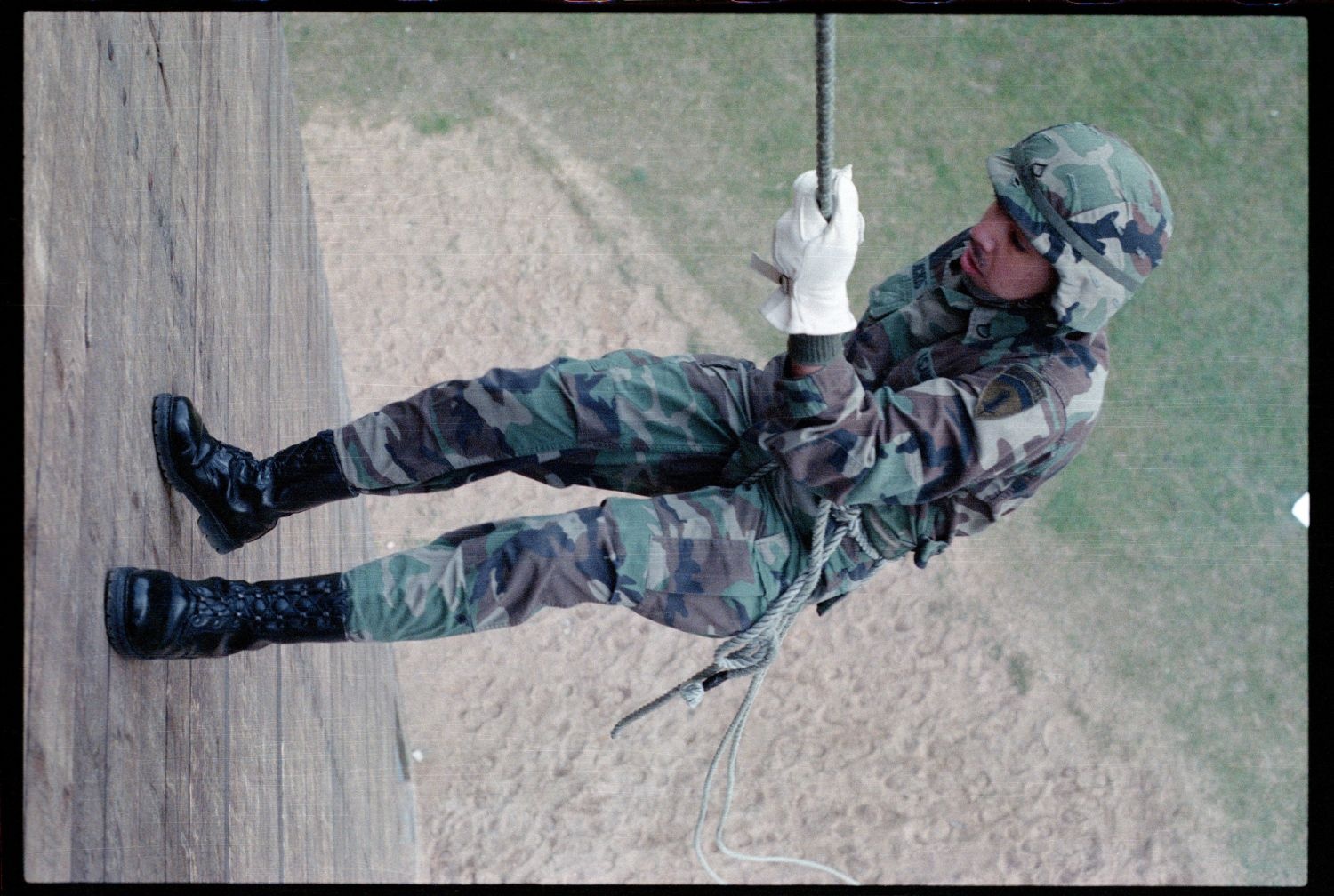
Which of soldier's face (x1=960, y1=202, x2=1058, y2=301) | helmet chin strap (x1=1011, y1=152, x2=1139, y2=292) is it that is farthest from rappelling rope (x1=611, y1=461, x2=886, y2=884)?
helmet chin strap (x1=1011, y1=152, x2=1139, y2=292)

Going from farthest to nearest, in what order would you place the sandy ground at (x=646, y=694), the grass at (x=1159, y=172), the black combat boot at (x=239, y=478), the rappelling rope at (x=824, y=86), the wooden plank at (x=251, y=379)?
the sandy ground at (x=646, y=694), the grass at (x=1159, y=172), the wooden plank at (x=251, y=379), the black combat boot at (x=239, y=478), the rappelling rope at (x=824, y=86)

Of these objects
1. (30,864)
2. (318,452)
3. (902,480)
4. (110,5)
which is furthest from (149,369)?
(902,480)

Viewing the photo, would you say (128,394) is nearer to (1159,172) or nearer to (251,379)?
(251,379)

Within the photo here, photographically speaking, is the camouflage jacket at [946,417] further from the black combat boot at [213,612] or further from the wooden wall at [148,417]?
the wooden wall at [148,417]

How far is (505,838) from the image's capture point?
14.3 feet

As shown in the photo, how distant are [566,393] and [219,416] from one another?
757 millimetres

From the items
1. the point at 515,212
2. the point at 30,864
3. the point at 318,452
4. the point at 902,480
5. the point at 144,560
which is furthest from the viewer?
the point at 515,212

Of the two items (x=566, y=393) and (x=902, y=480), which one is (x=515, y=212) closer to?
(x=566, y=393)

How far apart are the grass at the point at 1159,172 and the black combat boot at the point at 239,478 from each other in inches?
57.8

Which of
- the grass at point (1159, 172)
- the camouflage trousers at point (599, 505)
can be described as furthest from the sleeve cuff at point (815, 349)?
the grass at point (1159, 172)

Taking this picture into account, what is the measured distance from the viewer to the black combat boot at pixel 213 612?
79.1 inches

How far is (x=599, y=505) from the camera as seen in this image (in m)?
2.25

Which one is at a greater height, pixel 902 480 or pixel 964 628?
pixel 902 480

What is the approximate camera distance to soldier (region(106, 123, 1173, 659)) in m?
1.98
